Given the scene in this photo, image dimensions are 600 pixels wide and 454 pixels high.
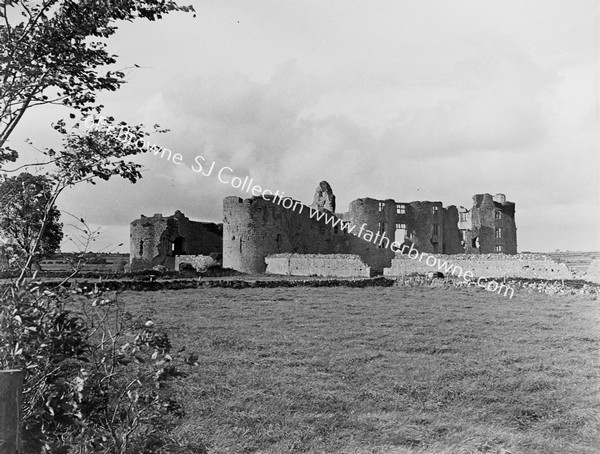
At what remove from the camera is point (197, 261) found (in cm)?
4488

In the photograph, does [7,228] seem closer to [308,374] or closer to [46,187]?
[46,187]

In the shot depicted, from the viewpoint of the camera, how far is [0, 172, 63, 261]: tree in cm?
441

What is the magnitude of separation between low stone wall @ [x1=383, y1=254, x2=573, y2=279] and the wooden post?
32592 mm

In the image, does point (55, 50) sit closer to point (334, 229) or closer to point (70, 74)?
point (70, 74)

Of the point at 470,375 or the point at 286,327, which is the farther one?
the point at 286,327

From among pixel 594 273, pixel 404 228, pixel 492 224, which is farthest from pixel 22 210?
pixel 492 224

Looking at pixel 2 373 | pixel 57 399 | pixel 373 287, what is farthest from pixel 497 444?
pixel 373 287

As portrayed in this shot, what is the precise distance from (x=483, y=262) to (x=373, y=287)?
1062cm

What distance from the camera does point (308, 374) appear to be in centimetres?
827

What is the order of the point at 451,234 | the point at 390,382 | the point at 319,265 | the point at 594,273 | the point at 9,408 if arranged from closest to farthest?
the point at 9,408 → the point at 390,382 → the point at 594,273 → the point at 319,265 → the point at 451,234

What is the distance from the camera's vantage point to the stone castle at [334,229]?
138 feet

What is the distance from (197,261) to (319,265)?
1143 cm

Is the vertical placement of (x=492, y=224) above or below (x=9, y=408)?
above

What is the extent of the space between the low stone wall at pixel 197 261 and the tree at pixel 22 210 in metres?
38.1
